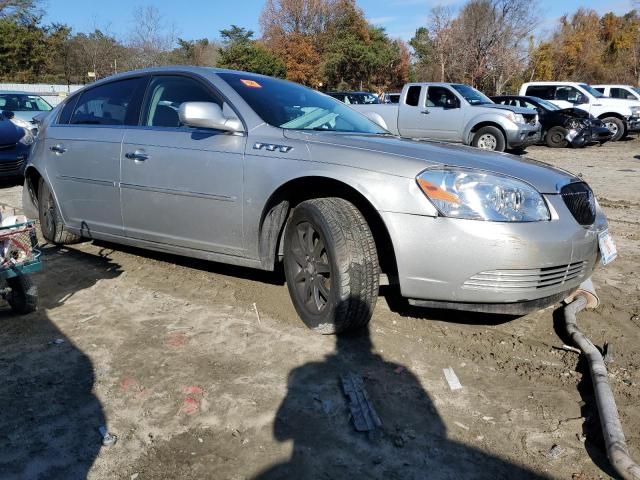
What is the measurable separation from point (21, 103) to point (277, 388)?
41.2 feet

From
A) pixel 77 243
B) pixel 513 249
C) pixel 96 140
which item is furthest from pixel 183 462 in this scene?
pixel 77 243

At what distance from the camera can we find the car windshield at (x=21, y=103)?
12355 millimetres

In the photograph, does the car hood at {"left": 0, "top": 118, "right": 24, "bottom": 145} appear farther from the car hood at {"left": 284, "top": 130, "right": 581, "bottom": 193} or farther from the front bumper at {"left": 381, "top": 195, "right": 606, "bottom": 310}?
the front bumper at {"left": 381, "top": 195, "right": 606, "bottom": 310}

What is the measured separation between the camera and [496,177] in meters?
2.85

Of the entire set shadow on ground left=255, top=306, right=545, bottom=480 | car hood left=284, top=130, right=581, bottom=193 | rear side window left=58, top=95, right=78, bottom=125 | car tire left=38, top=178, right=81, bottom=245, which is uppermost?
rear side window left=58, top=95, right=78, bottom=125

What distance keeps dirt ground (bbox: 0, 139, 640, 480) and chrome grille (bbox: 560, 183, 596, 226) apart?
0.76m

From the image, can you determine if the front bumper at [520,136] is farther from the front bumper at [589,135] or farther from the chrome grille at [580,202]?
the chrome grille at [580,202]

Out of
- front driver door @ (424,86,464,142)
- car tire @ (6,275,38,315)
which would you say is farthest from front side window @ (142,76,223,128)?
front driver door @ (424,86,464,142)

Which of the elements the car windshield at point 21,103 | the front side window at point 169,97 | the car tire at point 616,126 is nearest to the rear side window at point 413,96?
the car tire at point 616,126

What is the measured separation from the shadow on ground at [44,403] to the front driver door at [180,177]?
87 cm

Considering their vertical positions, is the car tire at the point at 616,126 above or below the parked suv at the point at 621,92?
below

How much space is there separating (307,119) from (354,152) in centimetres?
79

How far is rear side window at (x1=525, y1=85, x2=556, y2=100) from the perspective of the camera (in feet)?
62.5

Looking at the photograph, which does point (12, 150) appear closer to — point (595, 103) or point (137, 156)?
point (137, 156)
